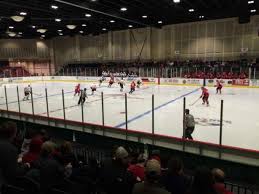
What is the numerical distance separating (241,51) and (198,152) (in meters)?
21.8

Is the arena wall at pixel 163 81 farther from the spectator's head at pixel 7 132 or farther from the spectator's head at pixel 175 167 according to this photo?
the spectator's head at pixel 7 132

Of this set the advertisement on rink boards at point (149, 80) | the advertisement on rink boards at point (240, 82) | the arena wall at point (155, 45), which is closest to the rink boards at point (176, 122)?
the advertisement on rink boards at point (240, 82)

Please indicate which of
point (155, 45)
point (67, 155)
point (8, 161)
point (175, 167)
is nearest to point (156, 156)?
point (175, 167)

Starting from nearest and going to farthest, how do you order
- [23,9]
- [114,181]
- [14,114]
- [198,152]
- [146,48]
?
1. [114,181]
2. [198,152]
3. [14,114]
4. [23,9]
5. [146,48]

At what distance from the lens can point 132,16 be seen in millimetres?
22688

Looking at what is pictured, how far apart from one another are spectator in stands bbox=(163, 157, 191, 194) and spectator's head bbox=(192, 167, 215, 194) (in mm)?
477

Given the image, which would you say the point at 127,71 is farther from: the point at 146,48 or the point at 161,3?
the point at 161,3

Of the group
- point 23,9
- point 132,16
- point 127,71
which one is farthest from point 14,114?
point 127,71

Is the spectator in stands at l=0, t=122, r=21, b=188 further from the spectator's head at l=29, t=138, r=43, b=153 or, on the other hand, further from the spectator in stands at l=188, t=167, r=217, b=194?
the spectator in stands at l=188, t=167, r=217, b=194

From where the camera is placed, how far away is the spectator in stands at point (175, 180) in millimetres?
2902

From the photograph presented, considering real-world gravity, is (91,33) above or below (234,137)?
above

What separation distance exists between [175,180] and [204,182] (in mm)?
571

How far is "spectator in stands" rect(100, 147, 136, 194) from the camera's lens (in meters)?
2.97

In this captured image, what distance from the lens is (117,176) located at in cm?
306
